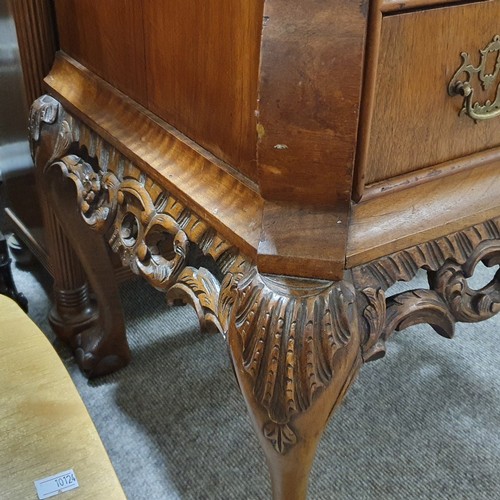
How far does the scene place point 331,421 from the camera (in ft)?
3.53

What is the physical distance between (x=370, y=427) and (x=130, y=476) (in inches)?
14.5

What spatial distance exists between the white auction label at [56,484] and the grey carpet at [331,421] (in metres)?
0.34

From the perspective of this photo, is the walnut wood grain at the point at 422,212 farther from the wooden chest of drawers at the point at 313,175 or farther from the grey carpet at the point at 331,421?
the grey carpet at the point at 331,421

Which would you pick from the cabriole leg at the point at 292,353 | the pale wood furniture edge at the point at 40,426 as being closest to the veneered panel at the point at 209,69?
the cabriole leg at the point at 292,353

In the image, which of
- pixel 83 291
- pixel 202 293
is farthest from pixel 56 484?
pixel 83 291

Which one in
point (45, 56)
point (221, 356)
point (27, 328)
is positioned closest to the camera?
point (27, 328)

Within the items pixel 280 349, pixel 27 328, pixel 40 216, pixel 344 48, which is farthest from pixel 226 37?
pixel 40 216

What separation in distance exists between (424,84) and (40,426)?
1.59ft

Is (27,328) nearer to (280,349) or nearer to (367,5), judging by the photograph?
(280,349)

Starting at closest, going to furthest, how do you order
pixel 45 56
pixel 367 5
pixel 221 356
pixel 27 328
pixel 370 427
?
pixel 367 5 → pixel 27 328 → pixel 45 56 → pixel 370 427 → pixel 221 356

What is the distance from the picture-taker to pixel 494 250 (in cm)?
62

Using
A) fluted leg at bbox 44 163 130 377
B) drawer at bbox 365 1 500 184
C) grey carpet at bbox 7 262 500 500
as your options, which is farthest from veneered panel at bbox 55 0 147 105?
grey carpet at bbox 7 262 500 500

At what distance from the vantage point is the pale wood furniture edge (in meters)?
0.64

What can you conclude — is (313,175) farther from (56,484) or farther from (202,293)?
(56,484)
